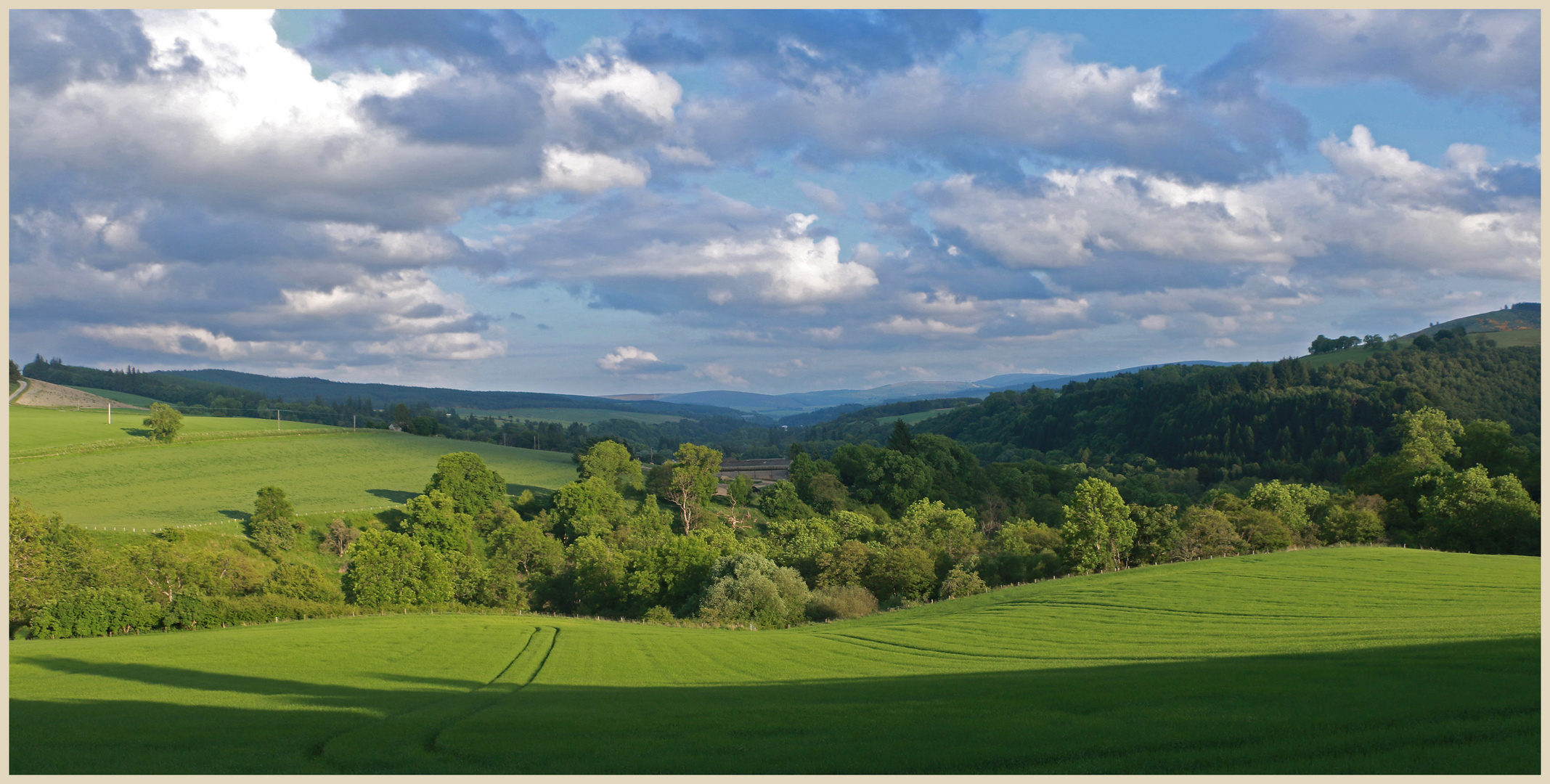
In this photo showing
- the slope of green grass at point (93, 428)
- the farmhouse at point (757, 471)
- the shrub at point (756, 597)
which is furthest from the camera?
the farmhouse at point (757, 471)

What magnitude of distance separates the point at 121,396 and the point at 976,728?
21490cm

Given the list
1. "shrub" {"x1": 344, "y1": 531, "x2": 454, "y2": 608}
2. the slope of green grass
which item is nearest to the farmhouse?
"shrub" {"x1": 344, "y1": 531, "x2": 454, "y2": 608}

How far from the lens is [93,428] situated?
119188mm

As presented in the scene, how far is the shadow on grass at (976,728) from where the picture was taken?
39.2 ft

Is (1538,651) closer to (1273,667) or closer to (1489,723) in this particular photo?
(1273,667)

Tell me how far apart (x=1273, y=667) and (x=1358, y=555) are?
120 ft

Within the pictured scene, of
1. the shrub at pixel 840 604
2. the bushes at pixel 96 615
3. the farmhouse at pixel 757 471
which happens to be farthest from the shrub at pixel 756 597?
the farmhouse at pixel 757 471

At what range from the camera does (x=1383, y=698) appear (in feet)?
45.5


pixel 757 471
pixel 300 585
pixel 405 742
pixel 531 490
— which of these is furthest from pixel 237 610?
pixel 757 471

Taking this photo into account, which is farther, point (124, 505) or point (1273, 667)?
point (124, 505)

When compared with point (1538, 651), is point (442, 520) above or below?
below

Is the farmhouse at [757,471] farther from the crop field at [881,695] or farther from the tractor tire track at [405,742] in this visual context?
the tractor tire track at [405,742]

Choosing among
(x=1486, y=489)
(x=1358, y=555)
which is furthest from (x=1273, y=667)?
(x=1486, y=489)

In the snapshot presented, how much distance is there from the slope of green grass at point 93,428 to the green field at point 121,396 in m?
28.7
